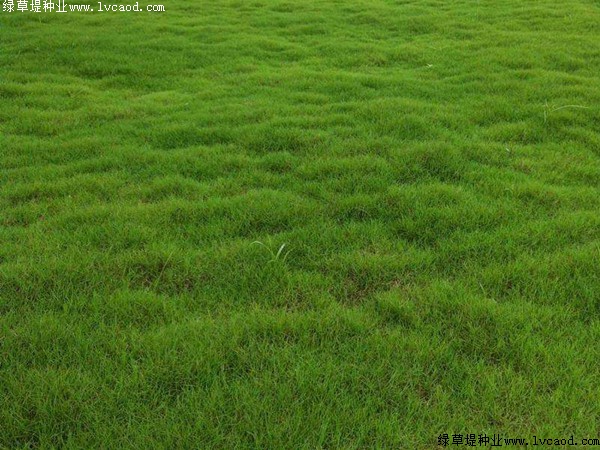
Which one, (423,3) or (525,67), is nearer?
(525,67)

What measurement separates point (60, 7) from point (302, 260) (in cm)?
1533

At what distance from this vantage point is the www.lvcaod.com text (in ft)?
47.8

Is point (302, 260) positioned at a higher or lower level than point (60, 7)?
lower

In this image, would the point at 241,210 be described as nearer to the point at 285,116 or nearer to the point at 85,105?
the point at 285,116

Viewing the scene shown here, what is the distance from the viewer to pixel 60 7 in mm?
15094

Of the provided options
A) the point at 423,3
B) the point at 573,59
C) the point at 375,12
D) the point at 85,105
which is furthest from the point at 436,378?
the point at 423,3

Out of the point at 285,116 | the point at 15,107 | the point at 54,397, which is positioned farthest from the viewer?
the point at 15,107

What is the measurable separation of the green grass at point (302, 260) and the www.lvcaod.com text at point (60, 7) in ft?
24.2

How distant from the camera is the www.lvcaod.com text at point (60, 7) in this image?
14562mm

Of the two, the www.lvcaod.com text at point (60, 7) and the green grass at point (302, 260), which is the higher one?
the www.lvcaod.com text at point (60, 7)

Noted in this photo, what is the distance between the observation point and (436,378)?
271 centimetres

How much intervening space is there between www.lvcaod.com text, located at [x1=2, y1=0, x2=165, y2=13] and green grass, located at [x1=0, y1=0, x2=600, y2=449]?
7362 mm

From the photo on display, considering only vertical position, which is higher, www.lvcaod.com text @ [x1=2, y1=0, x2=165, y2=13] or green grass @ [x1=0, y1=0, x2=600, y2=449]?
www.lvcaod.com text @ [x1=2, y1=0, x2=165, y2=13]

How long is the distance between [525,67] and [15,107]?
8.79m
